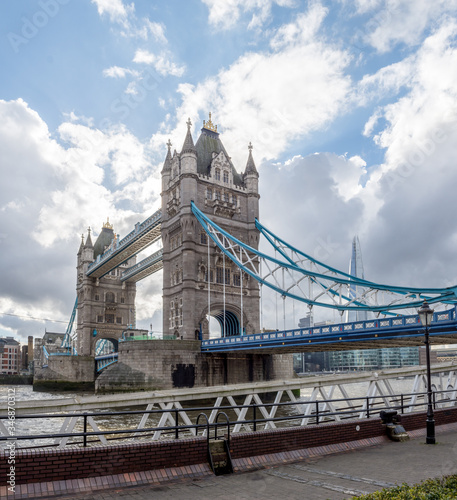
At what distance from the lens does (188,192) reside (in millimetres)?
53844

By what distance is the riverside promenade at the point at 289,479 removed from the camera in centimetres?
849

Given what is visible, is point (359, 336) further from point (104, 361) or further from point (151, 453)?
point (104, 361)

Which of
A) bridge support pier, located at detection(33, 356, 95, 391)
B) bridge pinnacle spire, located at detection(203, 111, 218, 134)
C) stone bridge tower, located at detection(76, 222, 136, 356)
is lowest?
bridge support pier, located at detection(33, 356, 95, 391)

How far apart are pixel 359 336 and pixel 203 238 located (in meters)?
25.5

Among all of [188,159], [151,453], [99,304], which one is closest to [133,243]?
[188,159]

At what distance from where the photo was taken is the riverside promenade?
27.9 ft

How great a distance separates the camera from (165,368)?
4491 cm

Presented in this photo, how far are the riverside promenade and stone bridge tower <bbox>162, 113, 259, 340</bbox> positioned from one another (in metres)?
38.7

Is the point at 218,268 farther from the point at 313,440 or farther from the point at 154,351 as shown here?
the point at 313,440

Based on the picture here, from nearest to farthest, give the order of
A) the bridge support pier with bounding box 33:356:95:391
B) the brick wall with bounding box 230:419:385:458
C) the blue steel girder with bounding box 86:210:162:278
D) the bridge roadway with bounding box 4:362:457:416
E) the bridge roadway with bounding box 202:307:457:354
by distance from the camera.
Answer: the bridge roadway with bounding box 4:362:457:416 < the brick wall with bounding box 230:419:385:458 < the bridge roadway with bounding box 202:307:457:354 < the blue steel girder with bounding box 86:210:162:278 < the bridge support pier with bounding box 33:356:95:391

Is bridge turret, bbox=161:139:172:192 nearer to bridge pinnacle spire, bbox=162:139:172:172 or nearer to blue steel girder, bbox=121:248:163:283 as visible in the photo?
bridge pinnacle spire, bbox=162:139:172:172

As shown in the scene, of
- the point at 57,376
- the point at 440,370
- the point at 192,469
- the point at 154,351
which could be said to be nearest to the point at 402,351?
the point at 57,376

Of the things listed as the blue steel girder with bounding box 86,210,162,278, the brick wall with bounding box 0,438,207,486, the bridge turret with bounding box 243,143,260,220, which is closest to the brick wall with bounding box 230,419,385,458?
the brick wall with bounding box 0,438,207,486

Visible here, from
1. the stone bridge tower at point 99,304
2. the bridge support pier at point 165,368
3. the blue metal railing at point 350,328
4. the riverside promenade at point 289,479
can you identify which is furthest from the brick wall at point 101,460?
the stone bridge tower at point 99,304
